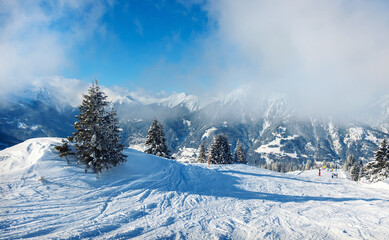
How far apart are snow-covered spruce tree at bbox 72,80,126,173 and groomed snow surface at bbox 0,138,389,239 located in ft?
3.12

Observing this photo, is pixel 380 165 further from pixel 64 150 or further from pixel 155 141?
pixel 64 150

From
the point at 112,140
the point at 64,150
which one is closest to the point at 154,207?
the point at 112,140

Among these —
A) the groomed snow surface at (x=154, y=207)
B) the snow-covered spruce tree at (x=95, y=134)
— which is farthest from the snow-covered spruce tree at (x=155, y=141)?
the snow-covered spruce tree at (x=95, y=134)

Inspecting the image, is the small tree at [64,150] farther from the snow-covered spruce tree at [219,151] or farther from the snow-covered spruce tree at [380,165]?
the snow-covered spruce tree at [380,165]

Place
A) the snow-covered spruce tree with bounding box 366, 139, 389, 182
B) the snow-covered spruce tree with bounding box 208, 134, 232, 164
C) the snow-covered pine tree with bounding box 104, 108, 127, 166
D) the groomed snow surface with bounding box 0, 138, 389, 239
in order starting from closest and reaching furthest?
the groomed snow surface with bounding box 0, 138, 389, 239 → the snow-covered pine tree with bounding box 104, 108, 127, 166 → the snow-covered spruce tree with bounding box 366, 139, 389, 182 → the snow-covered spruce tree with bounding box 208, 134, 232, 164

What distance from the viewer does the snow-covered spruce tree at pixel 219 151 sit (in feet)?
147

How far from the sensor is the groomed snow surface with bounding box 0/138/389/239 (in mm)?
7377

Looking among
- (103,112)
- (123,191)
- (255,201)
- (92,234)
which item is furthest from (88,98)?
(255,201)

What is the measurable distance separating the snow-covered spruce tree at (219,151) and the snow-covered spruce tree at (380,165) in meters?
26.9

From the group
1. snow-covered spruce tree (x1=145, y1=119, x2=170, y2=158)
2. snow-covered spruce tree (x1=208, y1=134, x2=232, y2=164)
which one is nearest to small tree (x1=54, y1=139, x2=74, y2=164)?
snow-covered spruce tree (x1=145, y1=119, x2=170, y2=158)

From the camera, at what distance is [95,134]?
46.6 feet

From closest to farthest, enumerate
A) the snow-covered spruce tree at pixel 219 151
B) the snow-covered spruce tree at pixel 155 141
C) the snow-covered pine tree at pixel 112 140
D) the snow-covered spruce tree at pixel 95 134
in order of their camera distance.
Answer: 1. the snow-covered spruce tree at pixel 95 134
2. the snow-covered pine tree at pixel 112 140
3. the snow-covered spruce tree at pixel 155 141
4. the snow-covered spruce tree at pixel 219 151

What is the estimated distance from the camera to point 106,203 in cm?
985

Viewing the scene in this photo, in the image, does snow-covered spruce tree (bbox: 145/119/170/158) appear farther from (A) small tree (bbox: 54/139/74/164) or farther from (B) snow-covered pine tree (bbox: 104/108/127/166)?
(A) small tree (bbox: 54/139/74/164)
